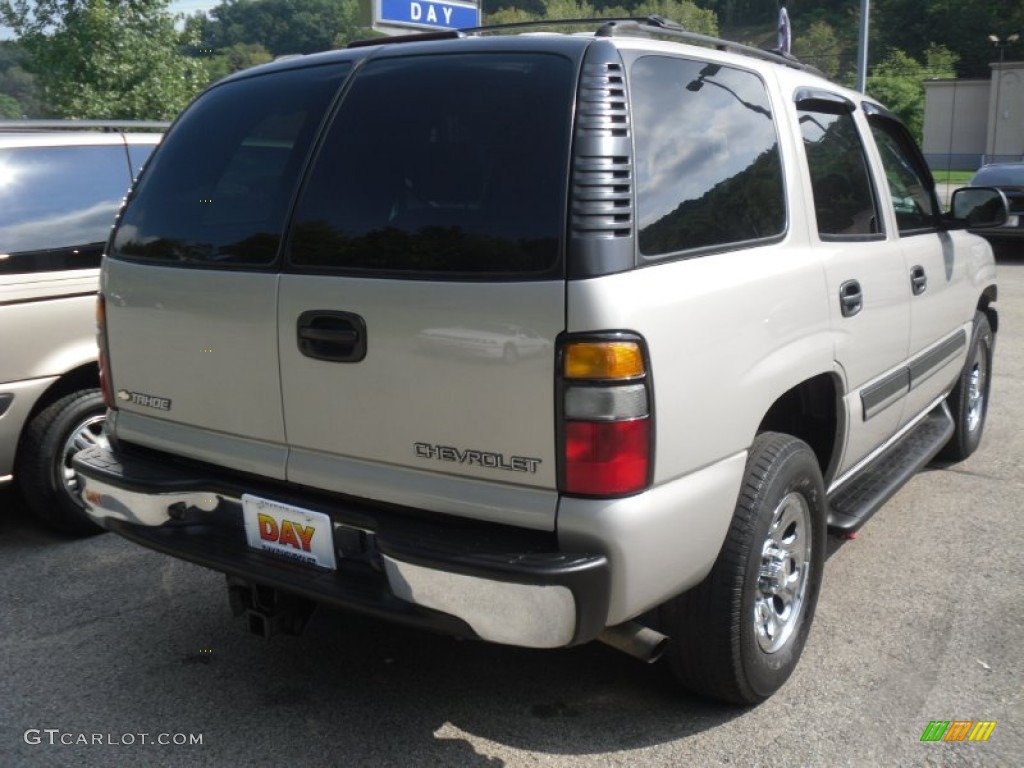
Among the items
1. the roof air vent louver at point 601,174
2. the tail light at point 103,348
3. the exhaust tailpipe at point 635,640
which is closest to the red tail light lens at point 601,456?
the roof air vent louver at point 601,174

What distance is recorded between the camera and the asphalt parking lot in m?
2.89

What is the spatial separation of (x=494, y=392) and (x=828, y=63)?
81.4 m

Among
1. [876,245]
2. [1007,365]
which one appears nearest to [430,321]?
[876,245]

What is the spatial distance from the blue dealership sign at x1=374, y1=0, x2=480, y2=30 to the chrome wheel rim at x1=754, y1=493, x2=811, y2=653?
793cm

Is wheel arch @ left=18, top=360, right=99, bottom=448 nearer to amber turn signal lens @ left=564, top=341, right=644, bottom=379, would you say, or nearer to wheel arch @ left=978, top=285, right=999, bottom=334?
amber turn signal lens @ left=564, top=341, right=644, bottom=379

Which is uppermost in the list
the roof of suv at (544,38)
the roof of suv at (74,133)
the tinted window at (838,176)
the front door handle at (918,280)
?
the roof of suv at (544,38)

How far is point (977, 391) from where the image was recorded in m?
5.80

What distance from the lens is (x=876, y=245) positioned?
3.80 m

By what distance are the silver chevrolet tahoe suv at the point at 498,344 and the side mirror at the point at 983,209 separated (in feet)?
5.55

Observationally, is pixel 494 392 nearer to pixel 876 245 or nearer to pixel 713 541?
pixel 713 541

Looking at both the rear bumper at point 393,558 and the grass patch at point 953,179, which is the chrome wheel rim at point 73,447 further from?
the grass patch at point 953,179

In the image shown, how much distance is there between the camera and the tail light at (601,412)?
236cm

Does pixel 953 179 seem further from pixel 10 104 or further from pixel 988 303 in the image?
pixel 988 303

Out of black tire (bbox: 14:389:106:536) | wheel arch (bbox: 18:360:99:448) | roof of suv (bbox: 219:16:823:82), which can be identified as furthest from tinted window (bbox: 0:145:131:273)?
roof of suv (bbox: 219:16:823:82)
